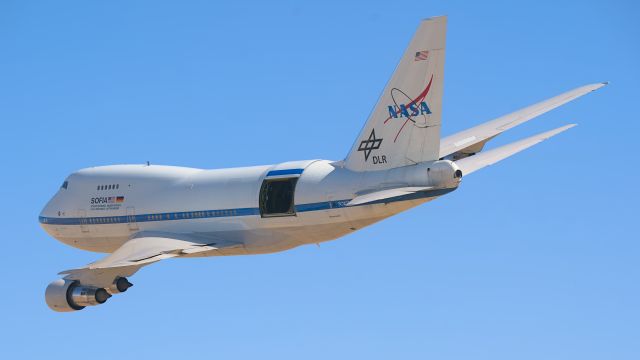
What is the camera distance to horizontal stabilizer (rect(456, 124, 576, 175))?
144 ft

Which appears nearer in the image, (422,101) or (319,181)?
(422,101)

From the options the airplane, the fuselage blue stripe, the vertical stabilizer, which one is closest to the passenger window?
the airplane

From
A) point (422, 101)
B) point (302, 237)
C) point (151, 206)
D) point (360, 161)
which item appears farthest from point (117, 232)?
point (422, 101)

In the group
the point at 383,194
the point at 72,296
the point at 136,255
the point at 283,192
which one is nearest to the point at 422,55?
the point at 383,194

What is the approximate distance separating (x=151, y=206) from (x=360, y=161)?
10.4m

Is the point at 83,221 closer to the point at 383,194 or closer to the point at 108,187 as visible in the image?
the point at 108,187

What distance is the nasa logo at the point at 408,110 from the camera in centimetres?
4250

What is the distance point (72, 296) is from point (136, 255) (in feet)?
9.69

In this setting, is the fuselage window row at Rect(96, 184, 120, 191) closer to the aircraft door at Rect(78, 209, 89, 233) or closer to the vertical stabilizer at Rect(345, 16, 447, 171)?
the aircraft door at Rect(78, 209, 89, 233)

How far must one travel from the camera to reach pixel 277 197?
46.7m

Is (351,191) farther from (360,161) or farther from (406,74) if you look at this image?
(406,74)

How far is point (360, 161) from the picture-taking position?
4441 cm

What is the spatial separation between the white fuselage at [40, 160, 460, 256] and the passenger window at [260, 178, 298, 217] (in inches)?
6.2

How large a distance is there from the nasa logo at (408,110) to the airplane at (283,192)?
0.03 metres
